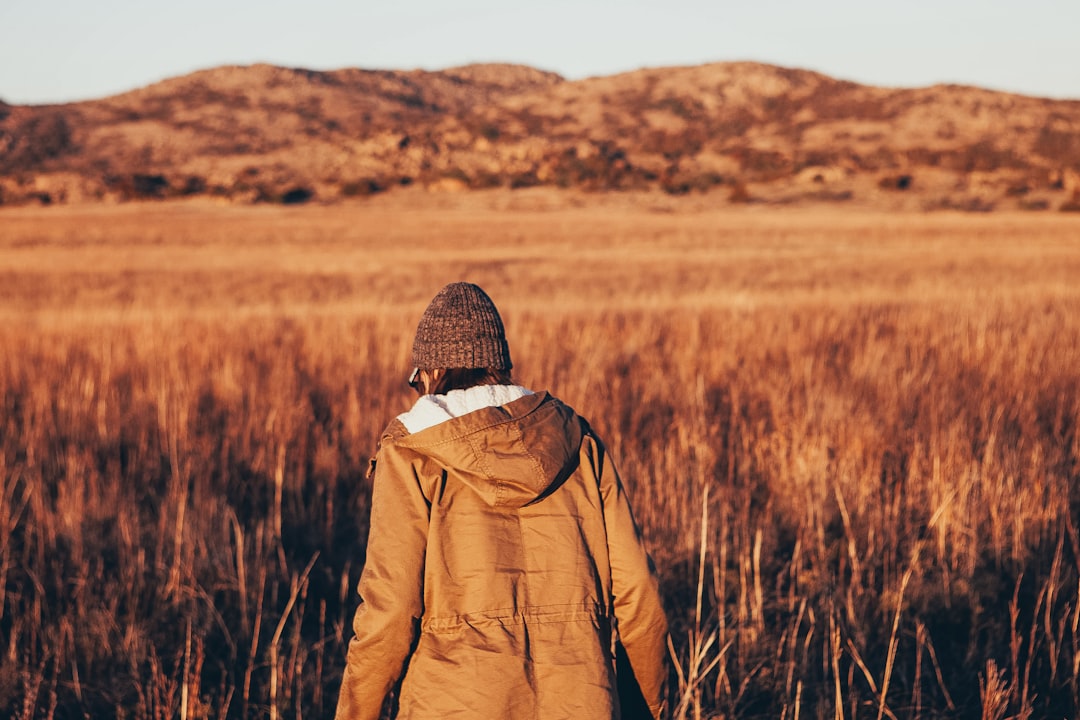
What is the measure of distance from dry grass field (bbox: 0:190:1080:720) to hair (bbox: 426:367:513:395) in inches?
48.1

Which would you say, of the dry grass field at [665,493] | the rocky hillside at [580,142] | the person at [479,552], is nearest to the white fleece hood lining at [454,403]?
the person at [479,552]

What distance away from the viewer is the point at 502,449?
1815 millimetres

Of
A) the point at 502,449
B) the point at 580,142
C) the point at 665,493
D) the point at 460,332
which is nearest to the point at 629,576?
the point at 502,449

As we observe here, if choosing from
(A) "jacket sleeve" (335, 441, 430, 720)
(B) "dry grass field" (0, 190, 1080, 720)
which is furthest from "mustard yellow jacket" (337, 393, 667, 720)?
(B) "dry grass field" (0, 190, 1080, 720)

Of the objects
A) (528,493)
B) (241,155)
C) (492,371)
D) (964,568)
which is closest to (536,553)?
(528,493)

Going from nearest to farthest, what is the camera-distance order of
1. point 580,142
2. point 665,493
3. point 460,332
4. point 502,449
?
1. point 502,449
2. point 460,332
3. point 665,493
4. point 580,142

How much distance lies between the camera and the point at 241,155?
74250 millimetres

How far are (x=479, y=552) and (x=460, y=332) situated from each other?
481 millimetres

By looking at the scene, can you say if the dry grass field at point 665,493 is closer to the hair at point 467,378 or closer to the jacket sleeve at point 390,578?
the jacket sleeve at point 390,578

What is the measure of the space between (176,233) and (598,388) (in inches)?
1130

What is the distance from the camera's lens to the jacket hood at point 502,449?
70.9 inches

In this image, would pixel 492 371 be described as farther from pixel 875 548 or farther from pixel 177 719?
pixel 875 548

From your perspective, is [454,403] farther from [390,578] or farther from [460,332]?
[390,578]

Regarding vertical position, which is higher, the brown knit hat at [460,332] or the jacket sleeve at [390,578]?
the brown knit hat at [460,332]
